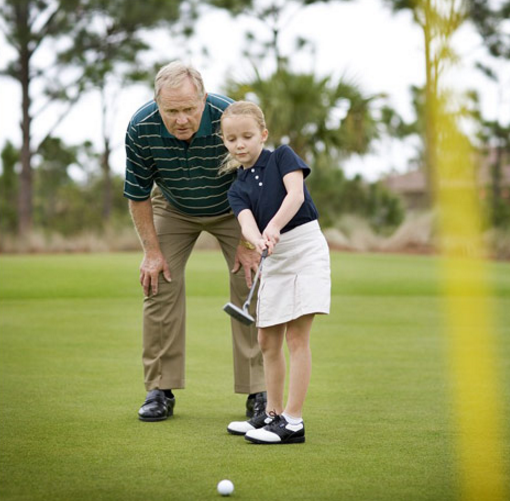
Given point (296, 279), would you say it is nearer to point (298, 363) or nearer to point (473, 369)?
point (298, 363)

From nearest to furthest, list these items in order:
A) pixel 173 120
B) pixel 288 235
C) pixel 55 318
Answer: pixel 288 235
pixel 173 120
pixel 55 318

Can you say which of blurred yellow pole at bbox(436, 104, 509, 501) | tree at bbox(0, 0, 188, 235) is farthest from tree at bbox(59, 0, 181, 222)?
blurred yellow pole at bbox(436, 104, 509, 501)

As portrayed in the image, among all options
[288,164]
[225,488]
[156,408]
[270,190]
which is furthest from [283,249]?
[225,488]

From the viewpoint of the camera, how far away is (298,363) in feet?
13.8

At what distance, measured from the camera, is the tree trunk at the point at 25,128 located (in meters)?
29.1

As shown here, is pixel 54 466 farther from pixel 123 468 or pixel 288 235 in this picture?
pixel 288 235

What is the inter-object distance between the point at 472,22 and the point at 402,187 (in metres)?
28.1

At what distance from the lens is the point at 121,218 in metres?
32.2

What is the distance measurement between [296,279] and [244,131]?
657mm

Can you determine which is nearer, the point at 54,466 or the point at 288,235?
the point at 54,466

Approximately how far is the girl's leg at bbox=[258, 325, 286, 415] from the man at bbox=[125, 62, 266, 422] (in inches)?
14.0

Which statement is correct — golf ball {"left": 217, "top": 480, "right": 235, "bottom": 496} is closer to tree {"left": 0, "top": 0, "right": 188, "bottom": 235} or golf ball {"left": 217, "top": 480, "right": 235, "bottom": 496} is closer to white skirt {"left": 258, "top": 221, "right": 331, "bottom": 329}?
white skirt {"left": 258, "top": 221, "right": 331, "bottom": 329}

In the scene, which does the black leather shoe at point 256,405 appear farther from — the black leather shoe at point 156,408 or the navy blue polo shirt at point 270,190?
the navy blue polo shirt at point 270,190

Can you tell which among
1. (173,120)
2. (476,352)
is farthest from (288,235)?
(476,352)
